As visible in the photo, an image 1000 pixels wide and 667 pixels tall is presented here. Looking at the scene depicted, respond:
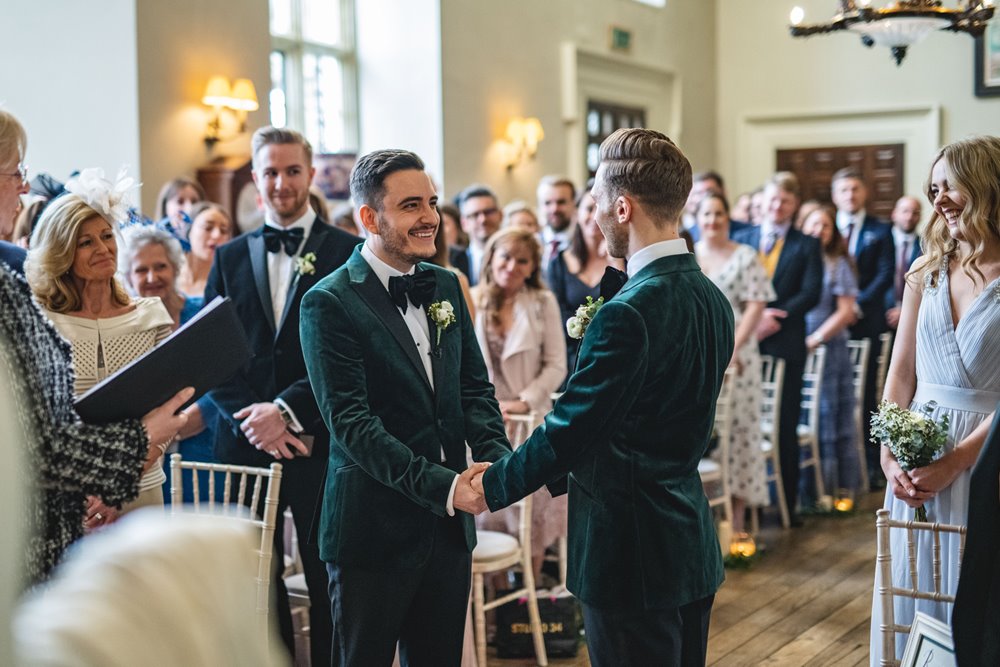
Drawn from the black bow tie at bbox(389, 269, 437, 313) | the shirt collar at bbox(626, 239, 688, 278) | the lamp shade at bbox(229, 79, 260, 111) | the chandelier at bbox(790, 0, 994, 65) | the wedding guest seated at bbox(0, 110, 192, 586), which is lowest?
the wedding guest seated at bbox(0, 110, 192, 586)

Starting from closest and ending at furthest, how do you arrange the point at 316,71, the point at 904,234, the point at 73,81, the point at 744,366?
1. the point at 744,366
2. the point at 73,81
3. the point at 904,234
4. the point at 316,71

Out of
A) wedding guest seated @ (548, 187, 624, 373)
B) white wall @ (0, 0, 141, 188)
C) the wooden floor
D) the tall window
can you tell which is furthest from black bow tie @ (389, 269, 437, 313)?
the tall window

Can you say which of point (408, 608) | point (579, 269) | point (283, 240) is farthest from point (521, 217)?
point (408, 608)

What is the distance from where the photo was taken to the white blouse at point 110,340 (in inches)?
124

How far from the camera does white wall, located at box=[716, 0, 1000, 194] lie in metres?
12.9

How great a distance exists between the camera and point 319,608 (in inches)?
132

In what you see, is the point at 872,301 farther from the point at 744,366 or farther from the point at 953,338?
the point at 953,338

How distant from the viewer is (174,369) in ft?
7.50

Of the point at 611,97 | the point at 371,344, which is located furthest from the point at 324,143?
the point at 371,344

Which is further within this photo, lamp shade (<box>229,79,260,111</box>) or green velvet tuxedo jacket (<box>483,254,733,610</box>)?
lamp shade (<box>229,79,260,111</box>)

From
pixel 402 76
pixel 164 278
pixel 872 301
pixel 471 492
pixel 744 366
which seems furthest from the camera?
pixel 402 76

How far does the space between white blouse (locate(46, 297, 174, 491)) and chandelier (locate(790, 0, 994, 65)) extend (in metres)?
5.24

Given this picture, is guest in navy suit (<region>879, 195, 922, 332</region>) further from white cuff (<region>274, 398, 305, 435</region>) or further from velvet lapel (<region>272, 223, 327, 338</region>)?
white cuff (<region>274, 398, 305, 435</region>)

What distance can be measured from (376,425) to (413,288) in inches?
14.0
